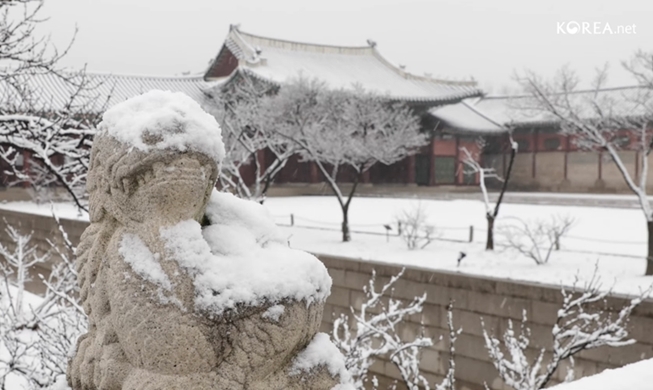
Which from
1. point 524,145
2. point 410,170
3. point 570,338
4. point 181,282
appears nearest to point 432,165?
point 410,170

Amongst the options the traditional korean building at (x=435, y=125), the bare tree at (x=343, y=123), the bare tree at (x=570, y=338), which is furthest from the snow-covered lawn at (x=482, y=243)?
the traditional korean building at (x=435, y=125)

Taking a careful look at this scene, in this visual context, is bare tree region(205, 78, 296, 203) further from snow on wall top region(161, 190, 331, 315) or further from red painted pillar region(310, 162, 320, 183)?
snow on wall top region(161, 190, 331, 315)

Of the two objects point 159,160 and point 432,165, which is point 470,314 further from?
point 432,165

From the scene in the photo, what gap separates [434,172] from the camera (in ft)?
85.4

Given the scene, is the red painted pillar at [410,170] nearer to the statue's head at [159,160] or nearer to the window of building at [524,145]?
the window of building at [524,145]

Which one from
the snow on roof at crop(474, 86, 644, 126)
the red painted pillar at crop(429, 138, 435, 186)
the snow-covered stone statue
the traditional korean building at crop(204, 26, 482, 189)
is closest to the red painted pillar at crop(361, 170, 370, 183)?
the traditional korean building at crop(204, 26, 482, 189)

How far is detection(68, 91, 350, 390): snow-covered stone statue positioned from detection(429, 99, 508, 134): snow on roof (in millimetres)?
24187

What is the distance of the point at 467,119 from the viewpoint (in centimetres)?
2684

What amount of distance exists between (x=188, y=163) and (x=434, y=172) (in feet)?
80.8

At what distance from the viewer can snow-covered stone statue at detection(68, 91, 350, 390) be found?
183cm

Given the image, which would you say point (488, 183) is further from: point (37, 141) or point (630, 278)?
point (37, 141)

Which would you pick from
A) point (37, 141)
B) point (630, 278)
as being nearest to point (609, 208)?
point (630, 278)

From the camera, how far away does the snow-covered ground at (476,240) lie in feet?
31.0

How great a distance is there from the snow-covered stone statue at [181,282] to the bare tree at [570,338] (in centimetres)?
350
